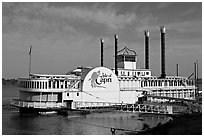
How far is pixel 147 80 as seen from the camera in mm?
33750

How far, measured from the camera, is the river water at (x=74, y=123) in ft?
66.8

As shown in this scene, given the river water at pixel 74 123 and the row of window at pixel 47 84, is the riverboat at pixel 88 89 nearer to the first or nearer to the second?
the row of window at pixel 47 84

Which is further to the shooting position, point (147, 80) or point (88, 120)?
point (147, 80)

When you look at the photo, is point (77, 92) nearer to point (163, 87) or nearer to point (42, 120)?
point (42, 120)

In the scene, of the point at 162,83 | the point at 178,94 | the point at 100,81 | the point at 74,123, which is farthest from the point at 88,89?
the point at 178,94

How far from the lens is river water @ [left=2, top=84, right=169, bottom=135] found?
20.4 meters

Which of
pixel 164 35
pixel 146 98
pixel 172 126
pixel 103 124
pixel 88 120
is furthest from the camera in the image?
pixel 164 35

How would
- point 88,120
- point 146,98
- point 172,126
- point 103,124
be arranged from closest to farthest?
point 172,126, point 103,124, point 88,120, point 146,98

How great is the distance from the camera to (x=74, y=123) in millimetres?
23312

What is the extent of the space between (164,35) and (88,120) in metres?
20.2

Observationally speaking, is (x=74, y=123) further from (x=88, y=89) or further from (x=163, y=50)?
(x=163, y=50)

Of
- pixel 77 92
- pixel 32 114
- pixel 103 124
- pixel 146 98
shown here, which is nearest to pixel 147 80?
pixel 146 98

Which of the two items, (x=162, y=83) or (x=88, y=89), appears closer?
(x=88, y=89)

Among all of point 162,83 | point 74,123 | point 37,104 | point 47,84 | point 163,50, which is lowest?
point 74,123
